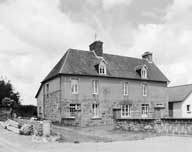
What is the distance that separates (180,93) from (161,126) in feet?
68.1

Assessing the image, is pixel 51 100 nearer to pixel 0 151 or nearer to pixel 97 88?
pixel 97 88

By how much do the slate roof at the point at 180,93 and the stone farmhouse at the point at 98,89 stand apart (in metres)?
4.44

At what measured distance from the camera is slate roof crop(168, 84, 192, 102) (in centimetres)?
3467

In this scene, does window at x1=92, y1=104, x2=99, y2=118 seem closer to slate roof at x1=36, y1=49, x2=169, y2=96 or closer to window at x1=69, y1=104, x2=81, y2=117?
window at x1=69, y1=104, x2=81, y2=117

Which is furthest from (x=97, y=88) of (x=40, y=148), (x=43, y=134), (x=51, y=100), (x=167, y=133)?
(x=40, y=148)

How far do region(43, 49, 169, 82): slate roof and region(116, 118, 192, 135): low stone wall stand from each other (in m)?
7.94

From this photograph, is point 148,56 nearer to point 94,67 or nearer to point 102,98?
point 94,67

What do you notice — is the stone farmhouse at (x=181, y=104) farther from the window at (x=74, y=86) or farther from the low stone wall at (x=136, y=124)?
the low stone wall at (x=136, y=124)

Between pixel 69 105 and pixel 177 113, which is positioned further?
pixel 177 113

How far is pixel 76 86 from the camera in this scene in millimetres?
25688

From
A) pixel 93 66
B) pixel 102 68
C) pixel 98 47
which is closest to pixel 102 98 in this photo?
pixel 102 68

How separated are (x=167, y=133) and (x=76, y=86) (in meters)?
11.6

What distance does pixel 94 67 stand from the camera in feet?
90.1

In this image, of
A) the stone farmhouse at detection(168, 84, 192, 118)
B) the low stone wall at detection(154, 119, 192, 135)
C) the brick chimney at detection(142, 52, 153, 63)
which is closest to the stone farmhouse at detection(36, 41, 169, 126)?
the brick chimney at detection(142, 52, 153, 63)
